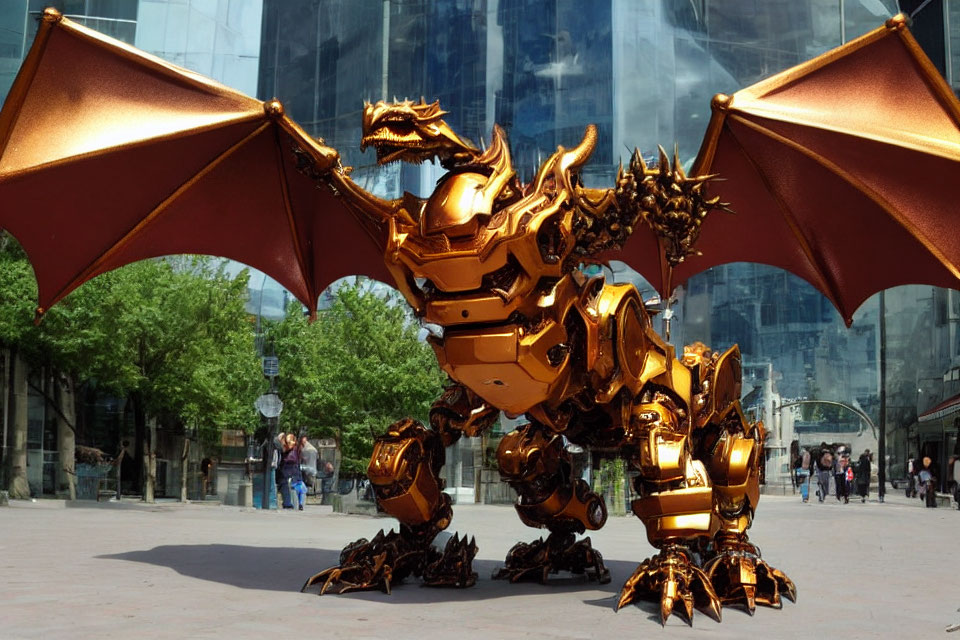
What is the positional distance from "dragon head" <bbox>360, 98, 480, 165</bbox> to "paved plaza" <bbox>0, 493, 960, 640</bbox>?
2.44m

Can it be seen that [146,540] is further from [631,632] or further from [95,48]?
[631,632]

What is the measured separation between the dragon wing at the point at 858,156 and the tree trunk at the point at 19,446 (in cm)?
1791

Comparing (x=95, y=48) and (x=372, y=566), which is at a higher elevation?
(x=95, y=48)

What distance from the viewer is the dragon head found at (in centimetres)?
526

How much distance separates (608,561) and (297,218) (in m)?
3.65

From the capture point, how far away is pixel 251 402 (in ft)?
90.4

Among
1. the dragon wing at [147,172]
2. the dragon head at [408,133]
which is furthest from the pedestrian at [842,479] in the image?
the dragon head at [408,133]

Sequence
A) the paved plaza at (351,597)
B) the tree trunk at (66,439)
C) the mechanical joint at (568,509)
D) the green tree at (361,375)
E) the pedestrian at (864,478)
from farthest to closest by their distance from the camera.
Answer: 1. the pedestrian at (864,478)
2. the green tree at (361,375)
3. the tree trunk at (66,439)
4. the mechanical joint at (568,509)
5. the paved plaza at (351,597)

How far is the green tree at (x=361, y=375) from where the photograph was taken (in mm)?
22266

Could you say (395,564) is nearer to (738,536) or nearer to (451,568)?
(451,568)

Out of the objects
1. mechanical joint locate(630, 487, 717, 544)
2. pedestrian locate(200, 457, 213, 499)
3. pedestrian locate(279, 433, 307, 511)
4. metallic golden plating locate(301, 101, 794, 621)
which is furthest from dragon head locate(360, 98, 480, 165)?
pedestrian locate(200, 457, 213, 499)

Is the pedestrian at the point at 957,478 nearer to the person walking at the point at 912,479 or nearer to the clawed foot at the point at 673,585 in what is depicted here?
the person walking at the point at 912,479

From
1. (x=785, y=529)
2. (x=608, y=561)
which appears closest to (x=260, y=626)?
(x=608, y=561)

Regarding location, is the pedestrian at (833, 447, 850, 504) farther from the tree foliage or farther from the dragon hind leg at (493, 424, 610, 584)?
the dragon hind leg at (493, 424, 610, 584)
